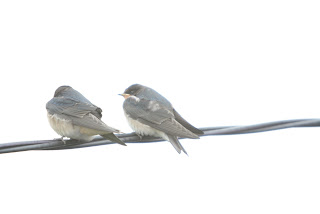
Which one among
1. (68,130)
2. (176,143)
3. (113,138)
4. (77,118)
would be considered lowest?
(176,143)

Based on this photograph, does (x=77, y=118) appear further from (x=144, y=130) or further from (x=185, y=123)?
(x=185, y=123)

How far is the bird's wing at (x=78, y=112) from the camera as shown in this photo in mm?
6543

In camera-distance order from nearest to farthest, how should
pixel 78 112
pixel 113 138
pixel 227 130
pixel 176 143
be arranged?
pixel 227 130
pixel 113 138
pixel 176 143
pixel 78 112

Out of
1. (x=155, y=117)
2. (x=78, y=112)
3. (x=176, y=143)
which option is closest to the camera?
(x=176, y=143)

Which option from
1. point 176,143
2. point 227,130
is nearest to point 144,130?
point 176,143

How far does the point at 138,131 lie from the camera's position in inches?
284

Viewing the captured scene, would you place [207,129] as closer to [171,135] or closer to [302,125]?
[302,125]

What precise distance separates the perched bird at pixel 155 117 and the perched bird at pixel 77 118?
0.56 metres

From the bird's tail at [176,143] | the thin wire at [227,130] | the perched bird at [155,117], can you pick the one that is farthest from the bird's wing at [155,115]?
the thin wire at [227,130]

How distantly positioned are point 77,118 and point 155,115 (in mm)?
906

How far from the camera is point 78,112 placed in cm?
693

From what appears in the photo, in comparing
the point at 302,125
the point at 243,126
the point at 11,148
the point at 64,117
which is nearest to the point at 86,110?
the point at 64,117

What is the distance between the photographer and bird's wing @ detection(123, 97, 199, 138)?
6682mm

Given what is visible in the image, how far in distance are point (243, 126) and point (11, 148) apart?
197 cm
